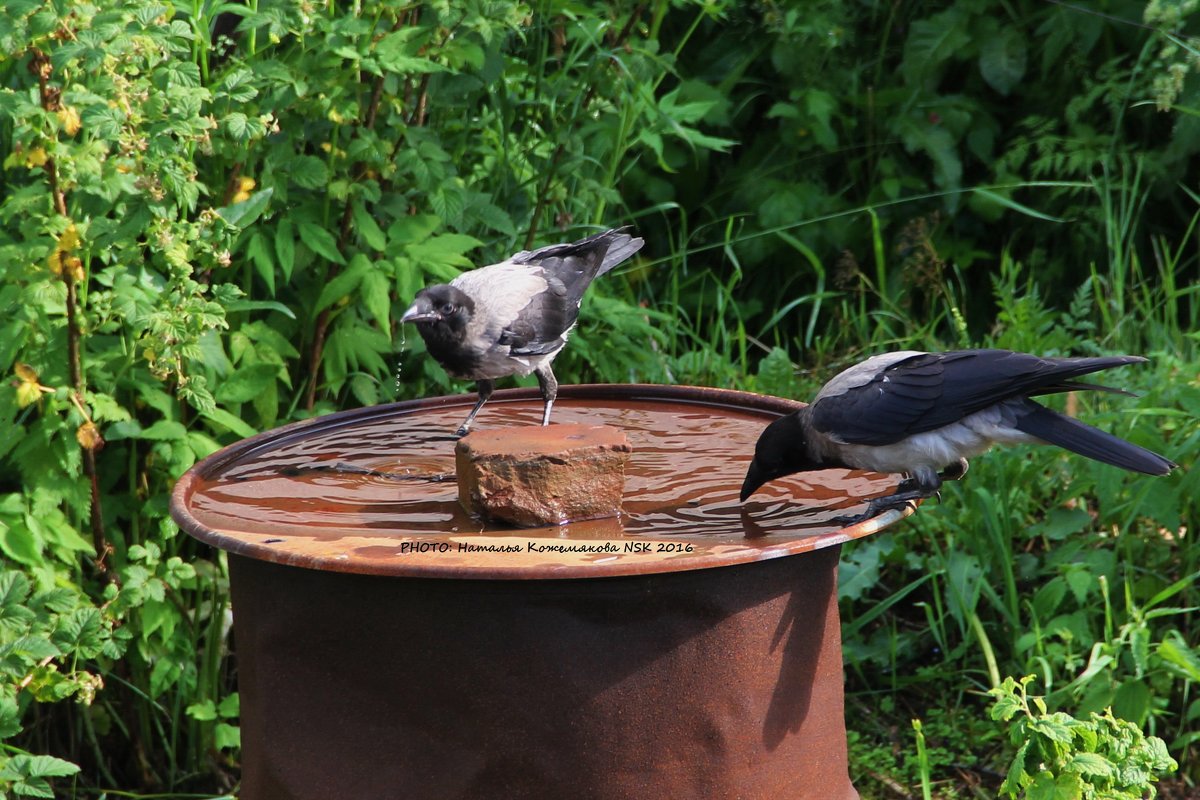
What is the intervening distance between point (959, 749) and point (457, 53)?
2570 millimetres

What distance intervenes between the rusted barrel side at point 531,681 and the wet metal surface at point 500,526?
0.29 feet

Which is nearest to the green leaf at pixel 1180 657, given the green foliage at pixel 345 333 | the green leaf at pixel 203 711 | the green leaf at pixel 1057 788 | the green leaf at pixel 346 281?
the green foliage at pixel 345 333

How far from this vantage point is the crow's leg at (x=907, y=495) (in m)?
2.88

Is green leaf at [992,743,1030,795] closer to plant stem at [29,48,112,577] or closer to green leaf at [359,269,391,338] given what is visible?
green leaf at [359,269,391,338]

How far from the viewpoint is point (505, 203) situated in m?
4.81

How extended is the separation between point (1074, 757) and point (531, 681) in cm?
111

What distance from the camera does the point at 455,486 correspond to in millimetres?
3223

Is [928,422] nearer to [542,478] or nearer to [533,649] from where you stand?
[542,478]

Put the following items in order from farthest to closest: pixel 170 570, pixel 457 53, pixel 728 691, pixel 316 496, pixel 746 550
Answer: pixel 457 53 → pixel 170 570 → pixel 316 496 → pixel 728 691 → pixel 746 550

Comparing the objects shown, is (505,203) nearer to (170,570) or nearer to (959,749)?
(170,570)

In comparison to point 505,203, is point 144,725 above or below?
below

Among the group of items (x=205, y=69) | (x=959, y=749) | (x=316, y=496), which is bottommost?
(x=959, y=749)

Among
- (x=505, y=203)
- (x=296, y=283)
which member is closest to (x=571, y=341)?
(x=505, y=203)

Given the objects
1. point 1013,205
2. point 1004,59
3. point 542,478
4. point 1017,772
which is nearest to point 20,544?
point 542,478
